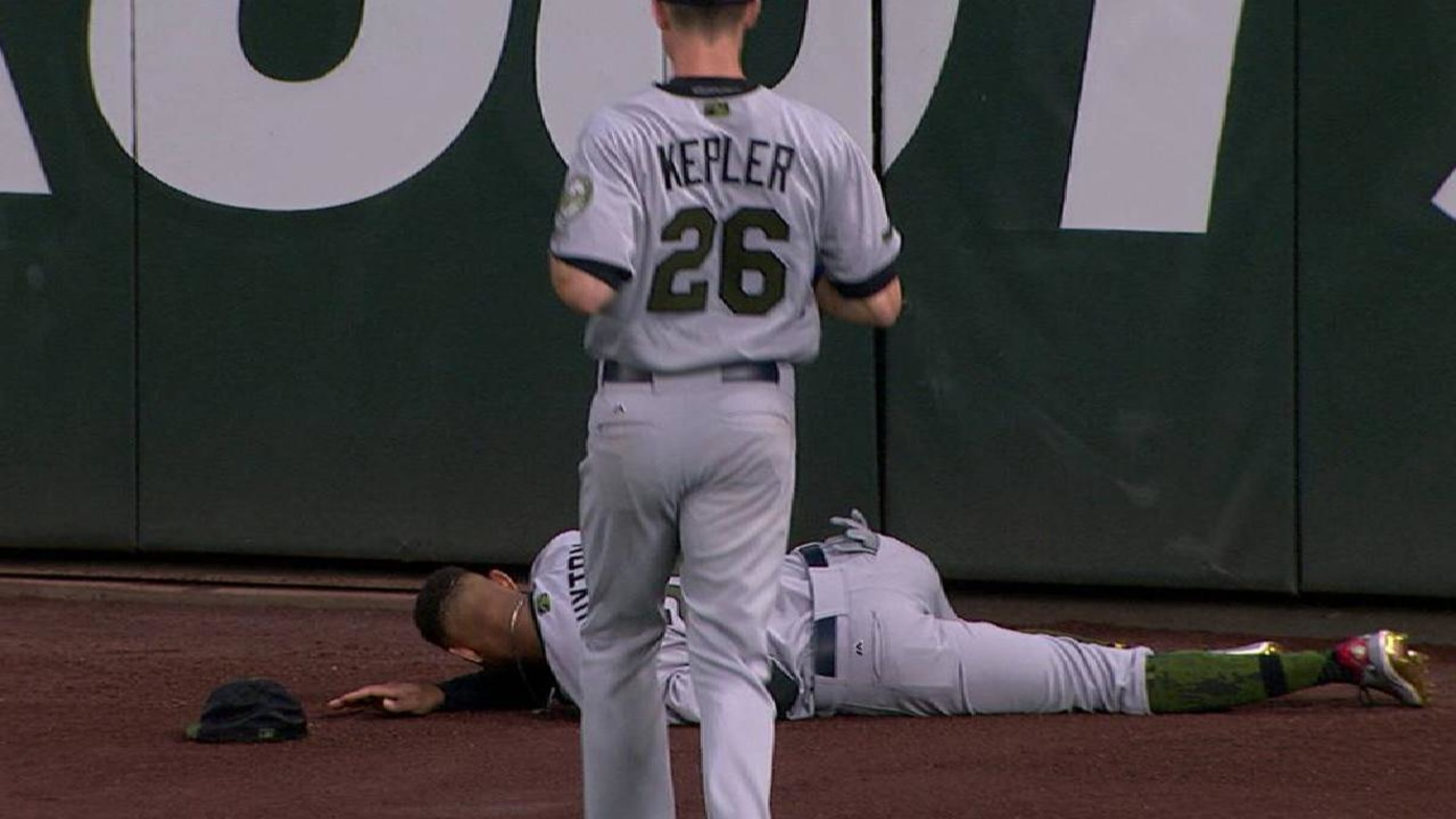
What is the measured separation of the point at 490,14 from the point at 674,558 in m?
3.90

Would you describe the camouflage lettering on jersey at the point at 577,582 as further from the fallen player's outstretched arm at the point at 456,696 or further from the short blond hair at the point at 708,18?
the short blond hair at the point at 708,18

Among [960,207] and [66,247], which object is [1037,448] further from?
[66,247]

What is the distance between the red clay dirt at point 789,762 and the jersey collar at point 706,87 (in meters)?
1.53

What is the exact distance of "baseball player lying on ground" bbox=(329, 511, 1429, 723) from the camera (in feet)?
18.8

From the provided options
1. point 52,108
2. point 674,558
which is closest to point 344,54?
point 52,108

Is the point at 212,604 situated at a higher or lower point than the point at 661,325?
lower

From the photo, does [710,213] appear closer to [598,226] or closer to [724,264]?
[724,264]

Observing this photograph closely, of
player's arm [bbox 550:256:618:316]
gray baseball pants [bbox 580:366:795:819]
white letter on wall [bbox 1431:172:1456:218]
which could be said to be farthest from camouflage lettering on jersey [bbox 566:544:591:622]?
white letter on wall [bbox 1431:172:1456:218]

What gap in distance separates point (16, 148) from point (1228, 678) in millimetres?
4660

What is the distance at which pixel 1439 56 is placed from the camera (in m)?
7.16

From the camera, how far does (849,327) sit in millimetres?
7703

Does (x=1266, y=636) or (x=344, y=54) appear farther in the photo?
(x=344, y=54)

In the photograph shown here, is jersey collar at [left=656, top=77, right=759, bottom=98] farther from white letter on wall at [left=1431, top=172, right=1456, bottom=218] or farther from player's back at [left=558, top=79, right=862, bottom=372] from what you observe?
white letter on wall at [left=1431, top=172, right=1456, bottom=218]

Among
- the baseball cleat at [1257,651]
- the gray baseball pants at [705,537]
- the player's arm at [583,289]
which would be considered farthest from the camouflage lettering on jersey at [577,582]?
the baseball cleat at [1257,651]
